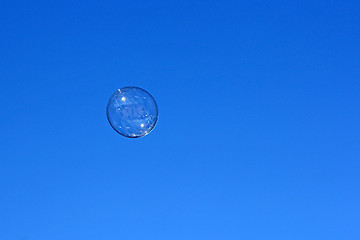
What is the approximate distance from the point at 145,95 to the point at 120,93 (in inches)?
21.0

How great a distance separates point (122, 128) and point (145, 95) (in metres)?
0.84

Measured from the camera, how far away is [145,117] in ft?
49.4

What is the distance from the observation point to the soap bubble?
1504 centimetres

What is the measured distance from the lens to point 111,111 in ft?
49.5

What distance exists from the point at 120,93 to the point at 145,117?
745 millimetres

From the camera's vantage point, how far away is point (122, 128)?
49.5 feet

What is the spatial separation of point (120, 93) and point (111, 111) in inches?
17.1

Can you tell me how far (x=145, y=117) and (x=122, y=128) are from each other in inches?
20.9

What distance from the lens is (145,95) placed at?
1514cm

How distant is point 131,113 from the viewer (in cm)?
1505

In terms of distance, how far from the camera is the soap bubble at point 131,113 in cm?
1504

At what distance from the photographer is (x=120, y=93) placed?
15.2 metres
